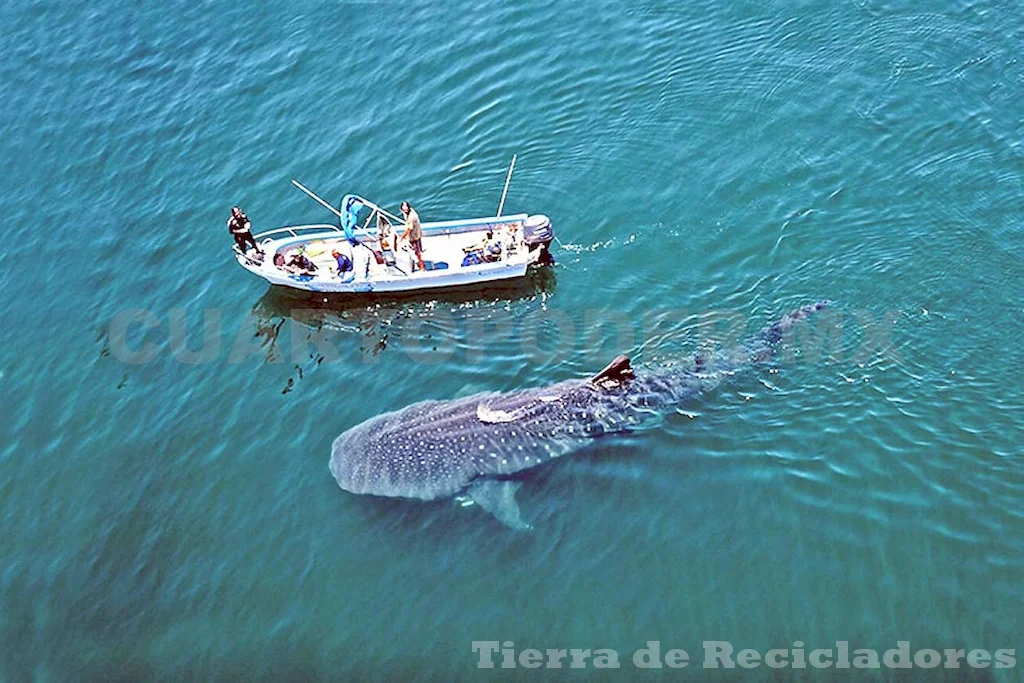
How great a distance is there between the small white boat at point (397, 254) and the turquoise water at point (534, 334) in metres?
0.99

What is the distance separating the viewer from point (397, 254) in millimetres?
37531

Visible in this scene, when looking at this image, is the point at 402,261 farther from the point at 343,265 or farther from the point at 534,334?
the point at 534,334

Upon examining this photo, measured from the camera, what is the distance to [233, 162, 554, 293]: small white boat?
3669cm

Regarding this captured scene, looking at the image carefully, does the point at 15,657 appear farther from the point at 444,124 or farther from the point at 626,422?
the point at 444,124

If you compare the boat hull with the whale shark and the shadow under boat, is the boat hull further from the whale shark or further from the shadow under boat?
the whale shark

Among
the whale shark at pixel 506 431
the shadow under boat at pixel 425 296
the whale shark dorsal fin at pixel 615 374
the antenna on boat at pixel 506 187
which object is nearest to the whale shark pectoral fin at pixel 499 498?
the whale shark at pixel 506 431

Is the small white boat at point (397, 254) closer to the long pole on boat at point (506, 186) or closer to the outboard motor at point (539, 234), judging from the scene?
the outboard motor at point (539, 234)

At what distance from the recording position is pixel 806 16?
44.4 meters

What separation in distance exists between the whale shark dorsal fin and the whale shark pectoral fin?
13.1 ft

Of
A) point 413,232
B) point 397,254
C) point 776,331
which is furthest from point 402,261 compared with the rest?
point 776,331

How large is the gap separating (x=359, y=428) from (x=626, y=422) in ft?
27.4

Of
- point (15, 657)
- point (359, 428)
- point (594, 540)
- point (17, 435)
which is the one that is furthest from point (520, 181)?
point (15, 657)

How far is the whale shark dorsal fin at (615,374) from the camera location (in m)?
30.4

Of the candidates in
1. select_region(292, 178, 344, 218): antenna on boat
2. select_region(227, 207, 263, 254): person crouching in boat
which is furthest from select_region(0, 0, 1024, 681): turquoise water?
select_region(227, 207, 263, 254): person crouching in boat
